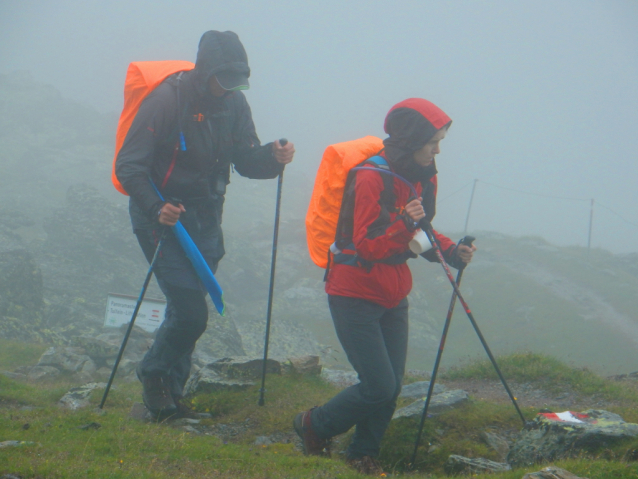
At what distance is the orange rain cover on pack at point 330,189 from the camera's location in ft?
17.4

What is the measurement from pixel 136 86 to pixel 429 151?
126 inches

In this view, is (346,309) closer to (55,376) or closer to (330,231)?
(330,231)

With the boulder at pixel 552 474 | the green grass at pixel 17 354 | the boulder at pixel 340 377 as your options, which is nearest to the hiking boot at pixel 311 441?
the boulder at pixel 552 474

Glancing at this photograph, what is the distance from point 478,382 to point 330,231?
7.07 metres

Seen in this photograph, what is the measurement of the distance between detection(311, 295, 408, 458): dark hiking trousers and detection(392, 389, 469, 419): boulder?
1.28 meters

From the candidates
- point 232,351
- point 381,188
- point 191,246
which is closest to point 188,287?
point 191,246

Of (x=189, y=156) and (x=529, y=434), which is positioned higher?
(x=189, y=156)

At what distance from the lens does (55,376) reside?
46.1 feet

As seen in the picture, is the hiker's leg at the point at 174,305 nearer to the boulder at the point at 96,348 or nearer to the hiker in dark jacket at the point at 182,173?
the hiker in dark jacket at the point at 182,173

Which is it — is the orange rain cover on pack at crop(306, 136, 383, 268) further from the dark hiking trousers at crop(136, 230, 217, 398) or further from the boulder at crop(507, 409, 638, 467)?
the boulder at crop(507, 409, 638, 467)

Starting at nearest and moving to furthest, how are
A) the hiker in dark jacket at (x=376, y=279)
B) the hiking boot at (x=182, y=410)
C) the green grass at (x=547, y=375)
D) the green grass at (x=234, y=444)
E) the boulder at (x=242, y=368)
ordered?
the green grass at (x=234, y=444) < the hiker in dark jacket at (x=376, y=279) < the hiking boot at (x=182, y=410) < the boulder at (x=242, y=368) < the green grass at (x=547, y=375)

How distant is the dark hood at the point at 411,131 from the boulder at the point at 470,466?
276cm

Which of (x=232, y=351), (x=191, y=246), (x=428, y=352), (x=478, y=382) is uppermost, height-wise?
(x=191, y=246)

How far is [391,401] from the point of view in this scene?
536 centimetres
